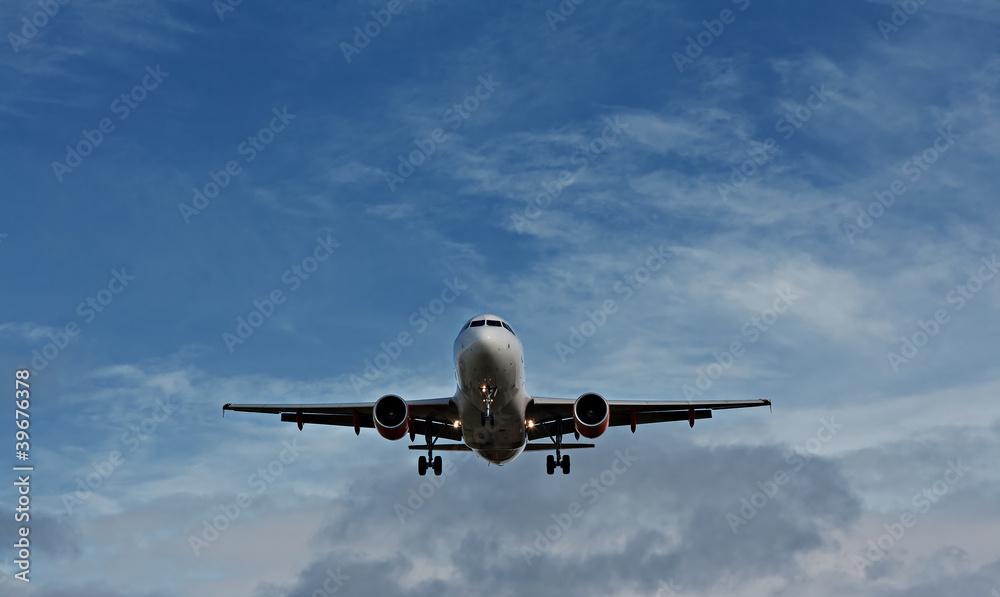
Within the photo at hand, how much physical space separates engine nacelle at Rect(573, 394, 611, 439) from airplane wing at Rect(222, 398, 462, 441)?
462cm

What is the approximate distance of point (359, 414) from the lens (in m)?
41.6

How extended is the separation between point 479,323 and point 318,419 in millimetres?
11144

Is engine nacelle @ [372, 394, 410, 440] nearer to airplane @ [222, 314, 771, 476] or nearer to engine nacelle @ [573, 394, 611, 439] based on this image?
airplane @ [222, 314, 771, 476]

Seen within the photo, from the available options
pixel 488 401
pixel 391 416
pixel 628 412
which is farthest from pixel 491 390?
pixel 628 412

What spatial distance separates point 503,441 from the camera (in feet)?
129

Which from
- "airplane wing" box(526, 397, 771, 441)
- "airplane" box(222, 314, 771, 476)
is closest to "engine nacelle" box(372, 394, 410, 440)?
"airplane" box(222, 314, 771, 476)

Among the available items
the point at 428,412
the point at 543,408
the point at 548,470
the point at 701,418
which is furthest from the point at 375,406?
the point at 701,418

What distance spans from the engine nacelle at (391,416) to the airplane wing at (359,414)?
0.98 metres

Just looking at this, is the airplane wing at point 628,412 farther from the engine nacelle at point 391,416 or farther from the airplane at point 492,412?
the engine nacelle at point 391,416

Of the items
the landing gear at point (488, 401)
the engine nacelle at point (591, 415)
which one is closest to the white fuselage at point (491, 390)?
the landing gear at point (488, 401)

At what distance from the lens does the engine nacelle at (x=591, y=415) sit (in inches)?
1503

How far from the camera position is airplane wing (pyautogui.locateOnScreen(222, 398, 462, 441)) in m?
39.8

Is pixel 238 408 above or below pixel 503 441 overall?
above

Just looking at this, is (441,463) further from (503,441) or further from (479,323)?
(479,323)
